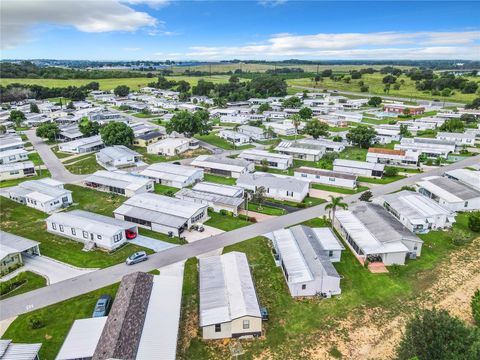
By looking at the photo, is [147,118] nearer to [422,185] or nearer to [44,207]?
[44,207]

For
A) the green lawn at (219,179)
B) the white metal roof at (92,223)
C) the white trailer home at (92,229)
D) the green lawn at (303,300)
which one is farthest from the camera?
the green lawn at (219,179)

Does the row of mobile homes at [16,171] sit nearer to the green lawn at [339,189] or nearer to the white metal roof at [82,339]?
the white metal roof at [82,339]

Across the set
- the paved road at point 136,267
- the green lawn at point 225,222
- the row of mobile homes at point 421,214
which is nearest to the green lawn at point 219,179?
the green lawn at point 225,222

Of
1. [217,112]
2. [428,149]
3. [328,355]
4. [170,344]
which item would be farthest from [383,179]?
[217,112]

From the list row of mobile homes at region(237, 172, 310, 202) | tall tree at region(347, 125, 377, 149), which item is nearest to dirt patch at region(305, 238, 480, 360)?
row of mobile homes at region(237, 172, 310, 202)

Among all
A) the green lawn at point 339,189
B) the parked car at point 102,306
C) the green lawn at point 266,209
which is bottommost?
the green lawn at point 339,189

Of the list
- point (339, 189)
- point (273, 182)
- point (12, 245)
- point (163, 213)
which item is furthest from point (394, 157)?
point (12, 245)

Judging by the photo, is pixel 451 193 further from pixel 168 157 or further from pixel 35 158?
pixel 35 158
